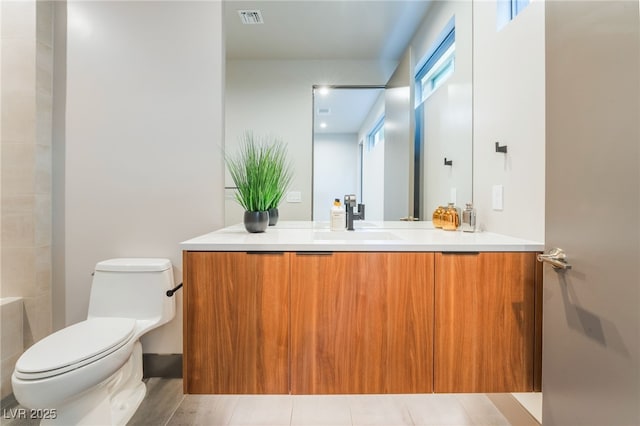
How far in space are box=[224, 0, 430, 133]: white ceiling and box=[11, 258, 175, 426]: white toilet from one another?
1329 millimetres

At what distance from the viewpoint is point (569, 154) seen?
998mm

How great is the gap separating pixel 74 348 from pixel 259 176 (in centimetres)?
107

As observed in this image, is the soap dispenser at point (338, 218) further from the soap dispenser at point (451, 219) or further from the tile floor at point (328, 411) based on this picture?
the tile floor at point (328, 411)

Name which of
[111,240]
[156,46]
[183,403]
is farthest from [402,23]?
[183,403]

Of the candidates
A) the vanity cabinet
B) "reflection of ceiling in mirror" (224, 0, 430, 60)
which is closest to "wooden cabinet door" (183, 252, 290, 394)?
the vanity cabinet

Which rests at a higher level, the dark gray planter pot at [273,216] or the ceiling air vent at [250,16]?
the ceiling air vent at [250,16]

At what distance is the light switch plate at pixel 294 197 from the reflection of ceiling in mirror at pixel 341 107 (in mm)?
400

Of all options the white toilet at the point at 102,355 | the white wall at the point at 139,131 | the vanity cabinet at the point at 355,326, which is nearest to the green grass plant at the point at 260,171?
the white wall at the point at 139,131

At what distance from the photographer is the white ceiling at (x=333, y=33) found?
1796mm

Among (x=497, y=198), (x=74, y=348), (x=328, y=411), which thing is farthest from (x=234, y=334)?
(x=497, y=198)

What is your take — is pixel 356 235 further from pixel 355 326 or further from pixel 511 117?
pixel 511 117

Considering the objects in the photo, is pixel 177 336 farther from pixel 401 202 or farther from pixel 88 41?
pixel 88 41

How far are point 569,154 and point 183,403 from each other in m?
2.06

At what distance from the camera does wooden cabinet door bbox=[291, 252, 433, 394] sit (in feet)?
3.90
